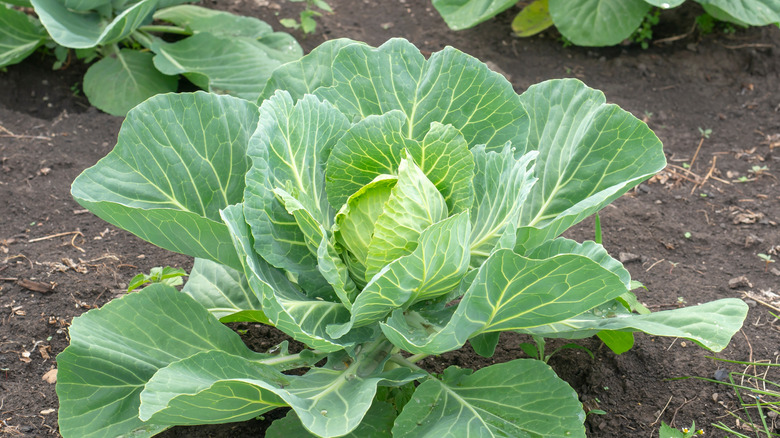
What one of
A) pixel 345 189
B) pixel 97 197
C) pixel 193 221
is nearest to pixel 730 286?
pixel 345 189

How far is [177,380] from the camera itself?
63.9 inches

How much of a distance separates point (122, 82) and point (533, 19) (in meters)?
2.51

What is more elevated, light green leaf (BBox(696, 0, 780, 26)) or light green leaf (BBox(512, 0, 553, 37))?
light green leaf (BBox(696, 0, 780, 26))

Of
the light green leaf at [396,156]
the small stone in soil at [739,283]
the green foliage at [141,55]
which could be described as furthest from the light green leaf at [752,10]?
the light green leaf at [396,156]

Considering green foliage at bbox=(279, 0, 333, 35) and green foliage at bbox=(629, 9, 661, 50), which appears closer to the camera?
green foliage at bbox=(279, 0, 333, 35)

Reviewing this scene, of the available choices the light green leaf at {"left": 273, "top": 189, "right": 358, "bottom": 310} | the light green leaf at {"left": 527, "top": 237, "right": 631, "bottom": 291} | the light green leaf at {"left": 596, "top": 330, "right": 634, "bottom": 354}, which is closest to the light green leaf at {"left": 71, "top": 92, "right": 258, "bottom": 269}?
the light green leaf at {"left": 273, "top": 189, "right": 358, "bottom": 310}

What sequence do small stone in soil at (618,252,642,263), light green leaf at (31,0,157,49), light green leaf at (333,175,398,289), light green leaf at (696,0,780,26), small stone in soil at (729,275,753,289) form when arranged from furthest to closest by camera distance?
light green leaf at (696,0,780,26) → light green leaf at (31,0,157,49) → small stone in soil at (618,252,642,263) → small stone in soil at (729,275,753,289) → light green leaf at (333,175,398,289)

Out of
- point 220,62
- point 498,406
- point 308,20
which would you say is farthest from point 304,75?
point 308,20

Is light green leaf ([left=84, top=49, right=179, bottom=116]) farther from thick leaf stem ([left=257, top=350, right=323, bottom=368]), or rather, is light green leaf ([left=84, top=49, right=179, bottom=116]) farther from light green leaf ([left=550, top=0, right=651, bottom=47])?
light green leaf ([left=550, top=0, right=651, bottom=47])

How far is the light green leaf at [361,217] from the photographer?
5.83 ft

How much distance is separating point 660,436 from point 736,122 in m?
2.40

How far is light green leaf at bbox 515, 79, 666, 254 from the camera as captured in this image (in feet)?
6.92

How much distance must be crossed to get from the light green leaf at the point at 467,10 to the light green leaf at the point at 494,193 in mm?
2274

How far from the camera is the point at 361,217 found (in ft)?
5.96
